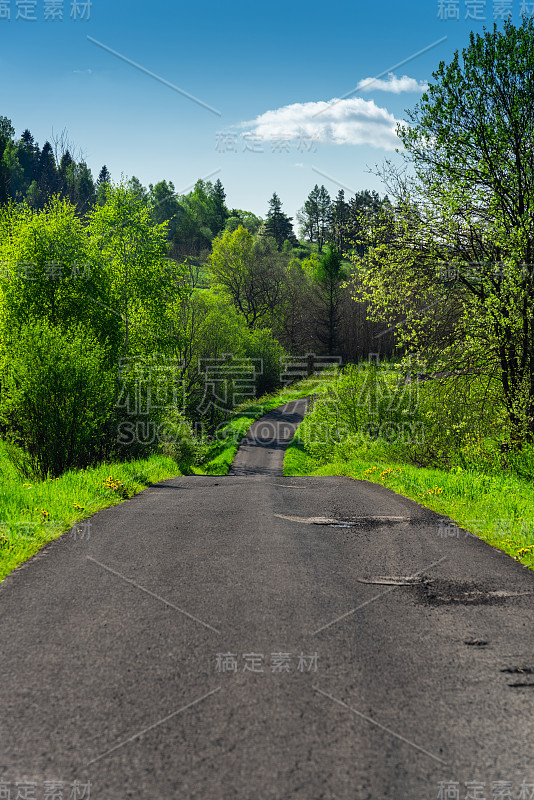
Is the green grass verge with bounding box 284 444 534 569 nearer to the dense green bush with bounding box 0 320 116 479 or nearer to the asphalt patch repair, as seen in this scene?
the asphalt patch repair

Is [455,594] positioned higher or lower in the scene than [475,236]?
lower

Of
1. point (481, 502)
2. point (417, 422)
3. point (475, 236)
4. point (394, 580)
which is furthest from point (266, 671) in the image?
point (417, 422)

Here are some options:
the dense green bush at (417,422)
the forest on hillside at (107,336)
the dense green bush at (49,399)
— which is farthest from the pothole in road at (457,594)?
the dense green bush at (49,399)

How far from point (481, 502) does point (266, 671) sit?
20.7 ft

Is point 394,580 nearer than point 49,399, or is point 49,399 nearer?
point 394,580

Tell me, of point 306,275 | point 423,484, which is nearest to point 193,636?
point 423,484

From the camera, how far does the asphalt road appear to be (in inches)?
112

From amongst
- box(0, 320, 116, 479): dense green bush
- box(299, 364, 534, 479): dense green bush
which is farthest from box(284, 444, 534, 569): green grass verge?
box(0, 320, 116, 479): dense green bush

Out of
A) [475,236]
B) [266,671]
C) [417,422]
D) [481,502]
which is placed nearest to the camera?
[266,671]

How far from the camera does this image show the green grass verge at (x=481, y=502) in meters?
7.10

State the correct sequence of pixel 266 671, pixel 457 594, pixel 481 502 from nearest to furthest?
pixel 266 671
pixel 457 594
pixel 481 502

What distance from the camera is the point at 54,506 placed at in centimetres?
855

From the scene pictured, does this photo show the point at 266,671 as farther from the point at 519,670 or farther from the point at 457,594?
the point at 457,594

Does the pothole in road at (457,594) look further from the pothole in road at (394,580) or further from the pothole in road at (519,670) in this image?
the pothole in road at (519,670)
